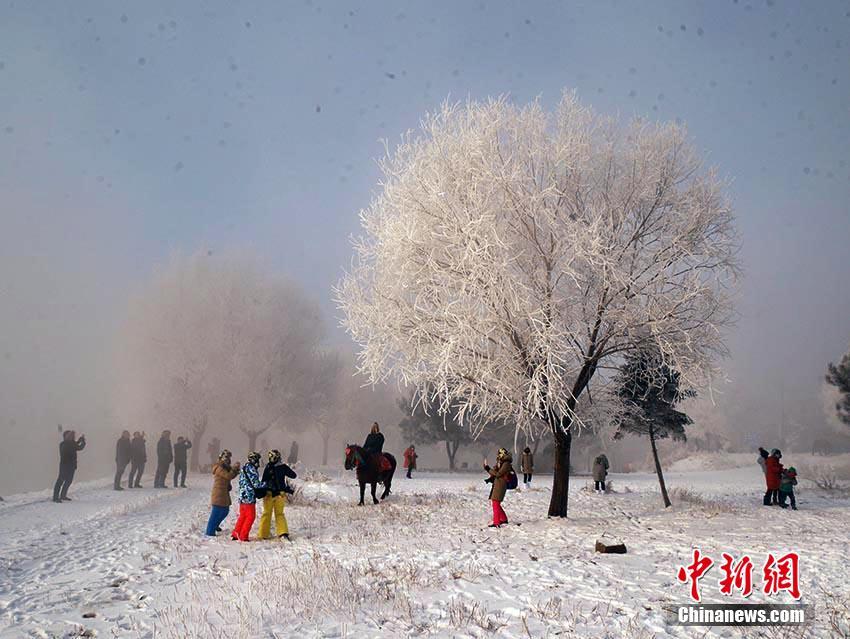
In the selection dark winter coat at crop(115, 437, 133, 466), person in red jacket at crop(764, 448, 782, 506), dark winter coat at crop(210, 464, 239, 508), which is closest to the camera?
dark winter coat at crop(210, 464, 239, 508)

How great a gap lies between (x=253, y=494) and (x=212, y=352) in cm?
2896

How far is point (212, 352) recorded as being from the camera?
37.8 meters

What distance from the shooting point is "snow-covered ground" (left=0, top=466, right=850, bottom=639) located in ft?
19.3

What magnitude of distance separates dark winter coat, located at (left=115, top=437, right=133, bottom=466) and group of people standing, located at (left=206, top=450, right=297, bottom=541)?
45.7ft

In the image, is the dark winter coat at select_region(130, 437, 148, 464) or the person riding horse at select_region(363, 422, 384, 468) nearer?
the person riding horse at select_region(363, 422, 384, 468)

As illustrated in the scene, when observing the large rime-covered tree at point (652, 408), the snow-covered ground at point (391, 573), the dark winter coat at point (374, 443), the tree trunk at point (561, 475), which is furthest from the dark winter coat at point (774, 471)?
the dark winter coat at point (374, 443)

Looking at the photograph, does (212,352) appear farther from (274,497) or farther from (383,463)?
(274,497)

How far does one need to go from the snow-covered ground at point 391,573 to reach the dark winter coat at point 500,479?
2.83 ft

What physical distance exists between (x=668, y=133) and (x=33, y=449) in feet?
301

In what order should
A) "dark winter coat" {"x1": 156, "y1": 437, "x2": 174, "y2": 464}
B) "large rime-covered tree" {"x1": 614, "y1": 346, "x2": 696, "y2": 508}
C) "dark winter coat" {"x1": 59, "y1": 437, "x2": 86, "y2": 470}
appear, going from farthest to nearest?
"dark winter coat" {"x1": 156, "y1": 437, "x2": 174, "y2": 464} < "dark winter coat" {"x1": 59, "y1": 437, "x2": 86, "y2": 470} < "large rime-covered tree" {"x1": 614, "y1": 346, "x2": 696, "y2": 508}

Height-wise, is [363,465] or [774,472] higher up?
[774,472]

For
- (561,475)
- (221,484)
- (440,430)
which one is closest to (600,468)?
(561,475)

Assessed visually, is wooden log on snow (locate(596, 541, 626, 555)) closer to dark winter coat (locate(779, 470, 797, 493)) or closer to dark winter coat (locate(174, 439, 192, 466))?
dark winter coat (locate(779, 470, 797, 493))

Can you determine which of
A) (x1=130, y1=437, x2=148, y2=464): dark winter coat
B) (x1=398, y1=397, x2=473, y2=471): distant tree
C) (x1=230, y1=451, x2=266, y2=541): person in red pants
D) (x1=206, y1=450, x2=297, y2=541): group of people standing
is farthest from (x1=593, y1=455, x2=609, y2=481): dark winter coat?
(x1=398, y1=397, x2=473, y2=471): distant tree
